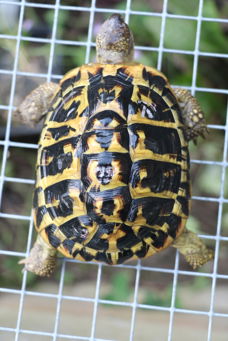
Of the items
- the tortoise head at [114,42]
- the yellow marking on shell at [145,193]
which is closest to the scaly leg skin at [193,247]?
the yellow marking on shell at [145,193]

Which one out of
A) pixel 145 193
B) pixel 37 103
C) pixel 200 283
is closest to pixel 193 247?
pixel 145 193

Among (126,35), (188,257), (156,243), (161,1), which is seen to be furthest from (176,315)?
(161,1)

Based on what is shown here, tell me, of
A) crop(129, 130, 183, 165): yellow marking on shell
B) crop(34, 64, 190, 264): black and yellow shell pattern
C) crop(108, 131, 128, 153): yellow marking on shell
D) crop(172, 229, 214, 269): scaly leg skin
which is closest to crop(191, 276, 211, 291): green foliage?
crop(172, 229, 214, 269): scaly leg skin

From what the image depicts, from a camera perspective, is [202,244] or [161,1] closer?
[202,244]

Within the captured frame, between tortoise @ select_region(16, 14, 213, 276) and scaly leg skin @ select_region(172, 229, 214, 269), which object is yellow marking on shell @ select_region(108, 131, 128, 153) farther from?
scaly leg skin @ select_region(172, 229, 214, 269)

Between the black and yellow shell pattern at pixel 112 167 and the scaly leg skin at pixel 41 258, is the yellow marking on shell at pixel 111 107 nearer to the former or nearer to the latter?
the black and yellow shell pattern at pixel 112 167

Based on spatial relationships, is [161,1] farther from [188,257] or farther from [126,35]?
[188,257]

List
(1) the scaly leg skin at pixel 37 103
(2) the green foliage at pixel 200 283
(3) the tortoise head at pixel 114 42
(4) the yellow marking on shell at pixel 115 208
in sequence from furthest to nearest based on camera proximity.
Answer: (2) the green foliage at pixel 200 283, (1) the scaly leg skin at pixel 37 103, (3) the tortoise head at pixel 114 42, (4) the yellow marking on shell at pixel 115 208
